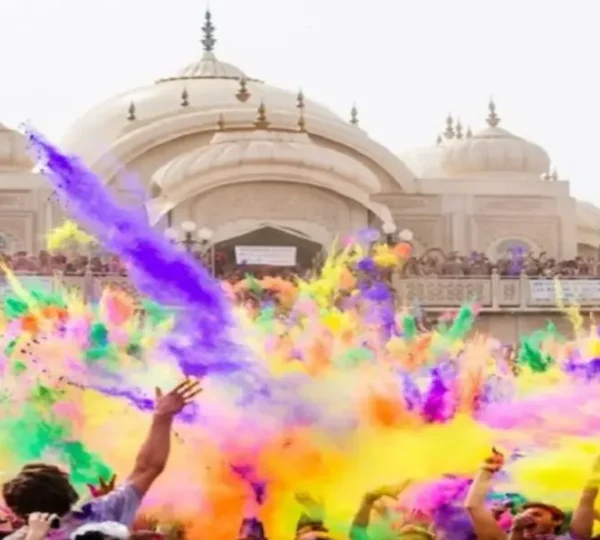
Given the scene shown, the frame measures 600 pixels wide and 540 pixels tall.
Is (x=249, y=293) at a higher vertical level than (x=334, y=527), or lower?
higher

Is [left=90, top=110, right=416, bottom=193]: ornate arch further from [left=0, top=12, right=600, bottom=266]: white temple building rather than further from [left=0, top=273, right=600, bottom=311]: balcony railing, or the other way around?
[left=0, top=273, right=600, bottom=311]: balcony railing

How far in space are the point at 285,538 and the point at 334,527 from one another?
0.93ft

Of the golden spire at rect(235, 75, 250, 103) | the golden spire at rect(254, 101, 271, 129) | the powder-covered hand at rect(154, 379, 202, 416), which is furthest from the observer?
the golden spire at rect(235, 75, 250, 103)

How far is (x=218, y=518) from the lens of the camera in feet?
23.4

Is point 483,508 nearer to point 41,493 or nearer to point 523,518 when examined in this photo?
point 523,518

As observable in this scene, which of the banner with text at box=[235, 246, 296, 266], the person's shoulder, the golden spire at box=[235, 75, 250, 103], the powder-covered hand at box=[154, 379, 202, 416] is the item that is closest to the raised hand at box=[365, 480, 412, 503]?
the powder-covered hand at box=[154, 379, 202, 416]

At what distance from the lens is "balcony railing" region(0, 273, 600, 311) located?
2736 centimetres

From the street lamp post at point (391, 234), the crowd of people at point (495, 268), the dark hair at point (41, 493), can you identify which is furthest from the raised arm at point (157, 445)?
the street lamp post at point (391, 234)

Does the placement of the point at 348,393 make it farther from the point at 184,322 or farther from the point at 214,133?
the point at 214,133

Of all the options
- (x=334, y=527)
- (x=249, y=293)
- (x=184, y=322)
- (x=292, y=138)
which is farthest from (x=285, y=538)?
(x=292, y=138)

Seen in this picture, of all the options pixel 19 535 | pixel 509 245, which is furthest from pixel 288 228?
pixel 19 535

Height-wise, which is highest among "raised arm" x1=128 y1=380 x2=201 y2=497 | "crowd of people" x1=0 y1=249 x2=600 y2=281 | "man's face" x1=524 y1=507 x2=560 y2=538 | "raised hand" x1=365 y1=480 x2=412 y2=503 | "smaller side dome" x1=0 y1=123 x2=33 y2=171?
"smaller side dome" x1=0 y1=123 x2=33 y2=171

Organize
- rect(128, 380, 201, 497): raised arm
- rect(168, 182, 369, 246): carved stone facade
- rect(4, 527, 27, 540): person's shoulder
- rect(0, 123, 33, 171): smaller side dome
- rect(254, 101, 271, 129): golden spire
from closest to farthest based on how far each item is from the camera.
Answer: rect(4, 527, 27, 540): person's shoulder, rect(128, 380, 201, 497): raised arm, rect(168, 182, 369, 246): carved stone facade, rect(254, 101, 271, 129): golden spire, rect(0, 123, 33, 171): smaller side dome

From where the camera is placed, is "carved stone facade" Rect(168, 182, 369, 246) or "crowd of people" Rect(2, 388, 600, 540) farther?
"carved stone facade" Rect(168, 182, 369, 246)
